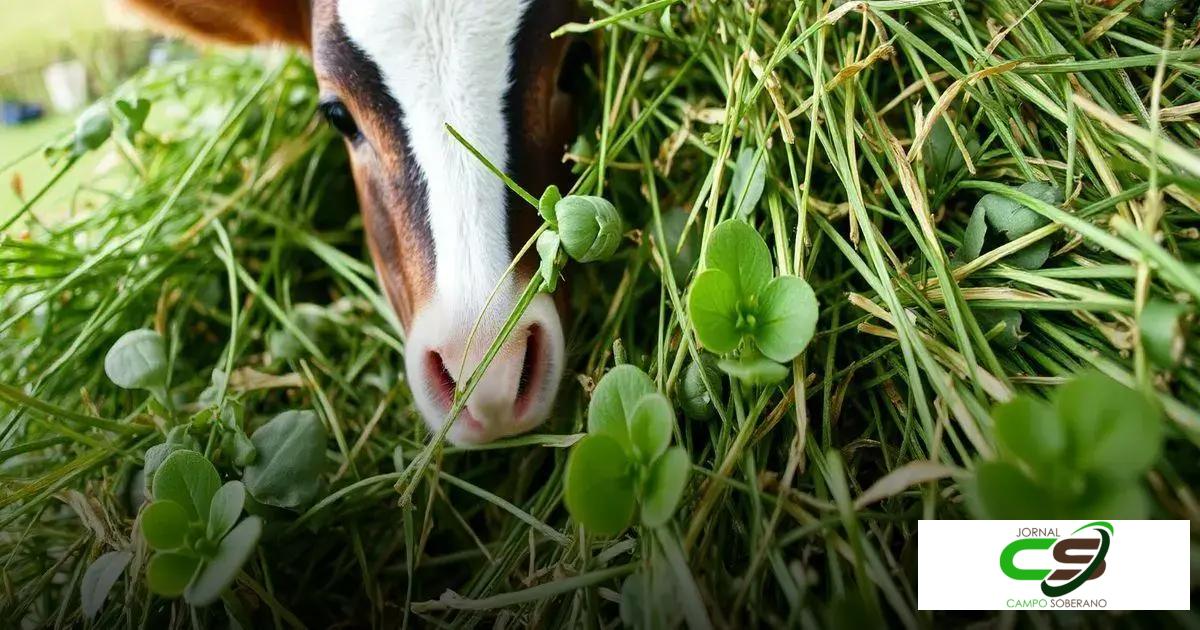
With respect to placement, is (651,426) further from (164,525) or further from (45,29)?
Answer: (45,29)

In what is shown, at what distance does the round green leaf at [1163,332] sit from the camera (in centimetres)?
45

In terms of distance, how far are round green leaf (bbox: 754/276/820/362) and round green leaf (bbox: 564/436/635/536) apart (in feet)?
0.48

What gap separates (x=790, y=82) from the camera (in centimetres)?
80

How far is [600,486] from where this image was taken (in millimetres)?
501

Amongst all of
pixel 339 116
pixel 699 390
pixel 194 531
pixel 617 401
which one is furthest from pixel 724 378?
pixel 339 116

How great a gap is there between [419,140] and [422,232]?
10 cm

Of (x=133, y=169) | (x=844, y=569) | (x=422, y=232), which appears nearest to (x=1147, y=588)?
(x=844, y=569)

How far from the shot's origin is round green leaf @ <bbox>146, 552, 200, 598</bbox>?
1.71ft

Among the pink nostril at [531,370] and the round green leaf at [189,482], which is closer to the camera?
→ the round green leaf at [189,482]

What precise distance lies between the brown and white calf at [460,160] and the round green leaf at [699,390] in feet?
0.51

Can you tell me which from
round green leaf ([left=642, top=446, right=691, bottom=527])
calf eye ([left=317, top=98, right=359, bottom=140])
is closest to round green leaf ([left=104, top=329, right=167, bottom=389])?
calf eye ([left=317, top=98, right=359, bottom=140])

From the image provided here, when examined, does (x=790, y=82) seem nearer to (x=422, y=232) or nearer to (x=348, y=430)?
(x=422, y=232)

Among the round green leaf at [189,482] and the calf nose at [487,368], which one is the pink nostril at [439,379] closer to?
the calf nose at [487,368]

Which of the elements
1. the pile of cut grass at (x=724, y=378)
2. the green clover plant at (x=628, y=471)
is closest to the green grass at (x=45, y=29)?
the pile of cut grass at (x=724, y=378)
